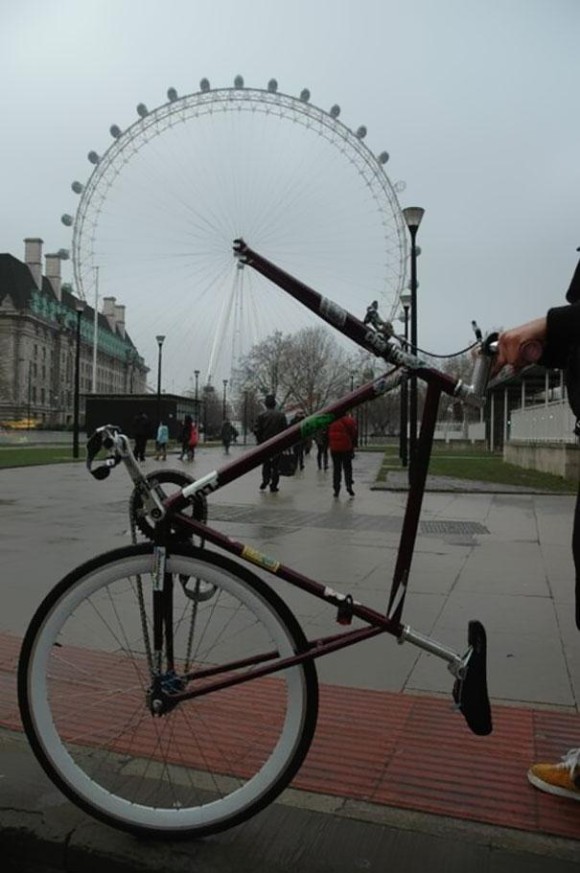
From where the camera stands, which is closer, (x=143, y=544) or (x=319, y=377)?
(x=143, y=544)

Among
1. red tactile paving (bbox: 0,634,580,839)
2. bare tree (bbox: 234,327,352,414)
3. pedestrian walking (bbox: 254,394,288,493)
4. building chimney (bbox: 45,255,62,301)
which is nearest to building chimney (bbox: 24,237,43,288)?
building chimney (bbox: 45,255,62,301)

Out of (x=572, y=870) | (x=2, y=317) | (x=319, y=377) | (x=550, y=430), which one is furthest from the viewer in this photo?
(x=2, y=317)

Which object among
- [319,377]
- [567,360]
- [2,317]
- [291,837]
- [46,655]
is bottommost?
[291,837]

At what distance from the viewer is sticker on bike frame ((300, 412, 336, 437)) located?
8.74 ft

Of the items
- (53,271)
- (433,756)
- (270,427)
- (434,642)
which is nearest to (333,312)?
(434,642)

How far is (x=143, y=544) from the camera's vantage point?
98.0 inches

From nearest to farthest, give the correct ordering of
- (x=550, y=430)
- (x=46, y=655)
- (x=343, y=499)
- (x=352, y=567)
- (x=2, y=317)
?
(x=46, y=655), (x=352, y=567), (x=343, y=499), (x=550, y=430), (x=2, y=317)

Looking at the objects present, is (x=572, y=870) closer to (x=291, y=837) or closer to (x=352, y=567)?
(x=291, y=837)

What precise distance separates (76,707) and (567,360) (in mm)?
2140

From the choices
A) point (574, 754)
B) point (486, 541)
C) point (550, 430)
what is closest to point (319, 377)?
point (550, 430)

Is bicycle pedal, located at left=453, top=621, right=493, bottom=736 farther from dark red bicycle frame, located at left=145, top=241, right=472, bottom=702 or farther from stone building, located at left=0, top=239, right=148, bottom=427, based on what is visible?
stone building, located at left=0, top=239, right=148, bottom=427

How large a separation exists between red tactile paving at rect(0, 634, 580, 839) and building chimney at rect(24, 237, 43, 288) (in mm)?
127354

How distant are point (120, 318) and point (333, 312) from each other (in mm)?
133923

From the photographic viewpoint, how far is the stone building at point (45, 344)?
4291 inches
